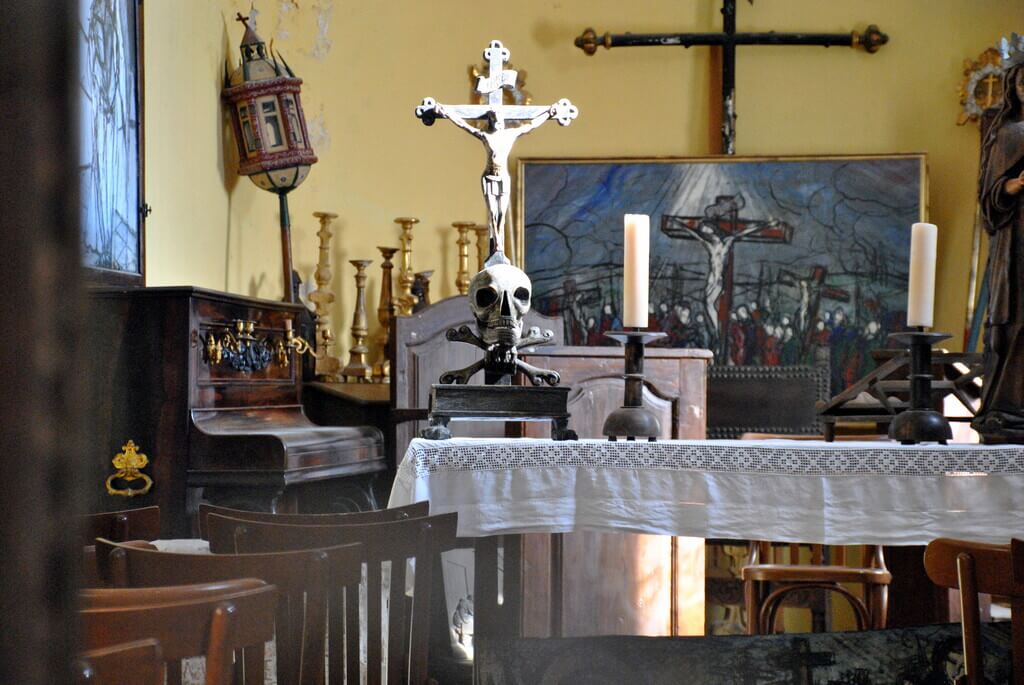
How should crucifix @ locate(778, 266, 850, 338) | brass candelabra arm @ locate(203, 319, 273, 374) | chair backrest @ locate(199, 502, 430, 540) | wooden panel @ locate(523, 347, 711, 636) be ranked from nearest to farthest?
1. chair backrest @ locate(199, 502, 430, 540)
2. wooden panel @ locate(523, 347, 711, 636)
3. brass candelabra arm @ locate(203, 319, 273, 374)
4. crucifix @ locate(778, 266, 850, 338)

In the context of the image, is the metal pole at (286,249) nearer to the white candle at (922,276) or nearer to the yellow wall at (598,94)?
the yellow wall at (598,94)

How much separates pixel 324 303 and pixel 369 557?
5.16 meters

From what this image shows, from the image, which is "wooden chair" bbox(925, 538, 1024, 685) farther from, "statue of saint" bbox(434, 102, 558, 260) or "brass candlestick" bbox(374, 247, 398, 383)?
"brass candlestick" bbox(374, 247, 398, 383)

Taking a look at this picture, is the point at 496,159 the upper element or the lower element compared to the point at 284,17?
lower

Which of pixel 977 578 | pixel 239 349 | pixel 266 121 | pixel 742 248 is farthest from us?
pixel 742 248

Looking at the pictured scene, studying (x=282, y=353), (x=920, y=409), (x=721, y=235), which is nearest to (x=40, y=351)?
(x=920, y=409)

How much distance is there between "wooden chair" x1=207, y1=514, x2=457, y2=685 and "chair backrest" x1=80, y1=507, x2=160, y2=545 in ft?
1.14

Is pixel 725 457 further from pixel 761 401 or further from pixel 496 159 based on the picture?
pixel 761 401

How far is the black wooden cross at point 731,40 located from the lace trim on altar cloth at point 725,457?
5.08 metres

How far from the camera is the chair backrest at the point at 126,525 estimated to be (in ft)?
6.53

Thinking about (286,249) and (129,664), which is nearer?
(129,664)

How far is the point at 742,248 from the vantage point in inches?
295

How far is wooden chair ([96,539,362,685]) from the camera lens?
1.37 m

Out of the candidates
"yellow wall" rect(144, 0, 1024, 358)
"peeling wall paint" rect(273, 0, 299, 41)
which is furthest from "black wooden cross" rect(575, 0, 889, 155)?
"peeling wall paint" rect(273, 0, 299, 41)
